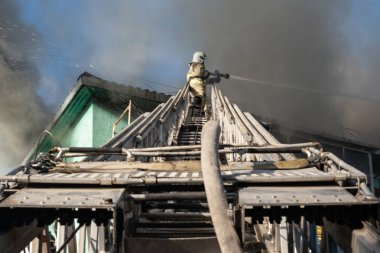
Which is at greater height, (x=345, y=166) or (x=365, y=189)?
(x=345, y=166)

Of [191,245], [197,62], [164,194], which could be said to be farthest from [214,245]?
[197,62]

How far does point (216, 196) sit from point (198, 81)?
17295 millimetres

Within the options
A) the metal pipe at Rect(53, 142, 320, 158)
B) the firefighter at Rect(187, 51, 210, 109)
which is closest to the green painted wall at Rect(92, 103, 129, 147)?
the firefighter at Rect(187, 51, 210, 109)

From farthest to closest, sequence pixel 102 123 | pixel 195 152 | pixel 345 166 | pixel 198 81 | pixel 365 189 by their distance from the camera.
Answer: pixel 198 81
pixel 102 123
pixel 195 152
pixel 345 166
pixel 365 189

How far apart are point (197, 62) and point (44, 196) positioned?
17.9 m

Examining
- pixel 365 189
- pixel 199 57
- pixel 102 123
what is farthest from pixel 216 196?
pixel 199 57

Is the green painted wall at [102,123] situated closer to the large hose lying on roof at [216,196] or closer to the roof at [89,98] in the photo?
the roof at [89,98]

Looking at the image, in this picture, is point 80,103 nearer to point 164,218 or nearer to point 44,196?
point 164,218

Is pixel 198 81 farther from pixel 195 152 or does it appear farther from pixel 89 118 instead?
pixel 195 152

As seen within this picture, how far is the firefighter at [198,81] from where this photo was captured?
19.9m

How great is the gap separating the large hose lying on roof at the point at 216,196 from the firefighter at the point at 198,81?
15.6 meters

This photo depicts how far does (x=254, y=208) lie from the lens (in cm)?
377

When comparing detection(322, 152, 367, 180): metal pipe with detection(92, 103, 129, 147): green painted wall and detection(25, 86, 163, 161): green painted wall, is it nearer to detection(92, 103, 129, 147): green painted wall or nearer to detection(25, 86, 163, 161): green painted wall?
detection(92, 103, 129, 147): green painted wall

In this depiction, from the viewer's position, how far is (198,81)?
797 inches
